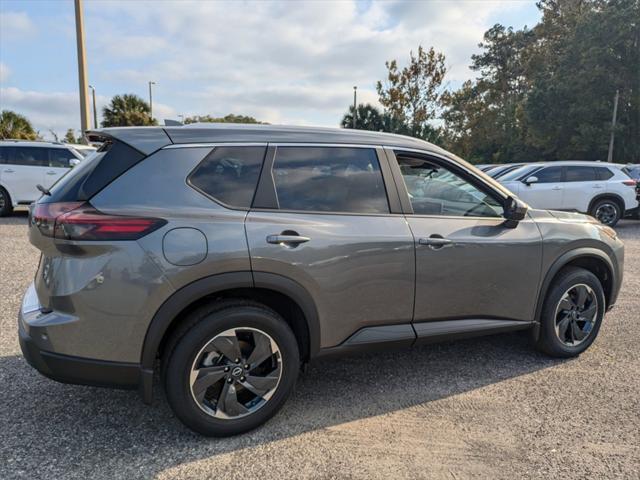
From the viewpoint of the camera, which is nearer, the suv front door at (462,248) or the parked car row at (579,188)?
the suv front door at (462,248)

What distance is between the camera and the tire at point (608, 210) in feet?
37.7

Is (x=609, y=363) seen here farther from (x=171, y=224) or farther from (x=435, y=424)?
(x=171, y=224)

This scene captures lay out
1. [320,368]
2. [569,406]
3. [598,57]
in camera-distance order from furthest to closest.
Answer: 1. [598,57]
2. [320,368]
3. [569,406]

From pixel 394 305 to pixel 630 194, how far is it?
11216 millimetres

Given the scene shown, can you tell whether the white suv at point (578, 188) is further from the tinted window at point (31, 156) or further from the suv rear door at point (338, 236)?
the tinted window at point (31, 156)

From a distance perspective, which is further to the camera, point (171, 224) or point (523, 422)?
point (523, 422)

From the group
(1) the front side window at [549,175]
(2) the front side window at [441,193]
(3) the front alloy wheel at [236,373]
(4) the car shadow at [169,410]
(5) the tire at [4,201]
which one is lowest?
(4) the car shadow at [169,410]

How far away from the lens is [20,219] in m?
11.3

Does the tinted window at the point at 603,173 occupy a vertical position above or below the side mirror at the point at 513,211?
above

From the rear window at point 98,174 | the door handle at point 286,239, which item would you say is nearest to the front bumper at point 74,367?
the rear window at point 98,174

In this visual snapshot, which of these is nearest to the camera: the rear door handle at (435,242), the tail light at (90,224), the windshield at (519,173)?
the tail light at (90,224)

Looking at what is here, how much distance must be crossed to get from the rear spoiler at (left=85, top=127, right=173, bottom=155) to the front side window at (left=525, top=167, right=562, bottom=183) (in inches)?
416

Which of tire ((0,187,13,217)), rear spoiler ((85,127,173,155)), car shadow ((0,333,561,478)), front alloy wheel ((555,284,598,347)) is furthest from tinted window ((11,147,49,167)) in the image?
front alloy wheel ((555,284,598,347))

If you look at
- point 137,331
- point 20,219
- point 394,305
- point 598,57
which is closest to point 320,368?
point 394,305
